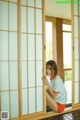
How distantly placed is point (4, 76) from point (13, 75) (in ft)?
0.45

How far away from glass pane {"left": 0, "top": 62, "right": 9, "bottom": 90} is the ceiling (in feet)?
7.84

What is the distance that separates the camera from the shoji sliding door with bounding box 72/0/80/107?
360cm

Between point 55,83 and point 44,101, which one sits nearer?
point 44,101

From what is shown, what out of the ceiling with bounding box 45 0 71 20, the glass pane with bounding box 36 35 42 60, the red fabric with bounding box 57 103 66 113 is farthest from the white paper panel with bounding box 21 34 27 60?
the ceiling with bounding box 45 0 71 20

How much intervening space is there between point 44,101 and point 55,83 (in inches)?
15.6

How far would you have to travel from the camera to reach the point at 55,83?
3.36 meters

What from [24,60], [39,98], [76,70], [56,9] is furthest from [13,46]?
[56,9]

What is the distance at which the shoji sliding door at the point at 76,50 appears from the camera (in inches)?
142

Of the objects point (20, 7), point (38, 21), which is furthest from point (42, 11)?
point (20, 7)

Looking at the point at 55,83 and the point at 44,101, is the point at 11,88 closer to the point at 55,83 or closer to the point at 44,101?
the point at 44,101

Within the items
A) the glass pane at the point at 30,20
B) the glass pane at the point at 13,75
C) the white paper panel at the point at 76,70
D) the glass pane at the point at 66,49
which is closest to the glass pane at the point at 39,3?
the glass pane at the point at 30,20

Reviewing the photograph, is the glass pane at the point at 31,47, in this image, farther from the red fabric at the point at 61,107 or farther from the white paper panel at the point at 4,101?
the red fabric at the point at 61,107

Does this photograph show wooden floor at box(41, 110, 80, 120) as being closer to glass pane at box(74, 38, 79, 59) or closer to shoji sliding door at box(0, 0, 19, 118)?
shoji sliding door at box(0, 0, 19, 118)

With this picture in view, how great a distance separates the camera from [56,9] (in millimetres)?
5266
